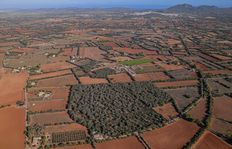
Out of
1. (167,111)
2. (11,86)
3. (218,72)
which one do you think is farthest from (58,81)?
(218,72)

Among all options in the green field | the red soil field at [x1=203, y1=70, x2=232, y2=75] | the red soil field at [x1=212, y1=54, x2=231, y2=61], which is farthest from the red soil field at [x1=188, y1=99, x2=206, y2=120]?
the red soil field at [x1=212, y1=54, x2=231, y2=61]

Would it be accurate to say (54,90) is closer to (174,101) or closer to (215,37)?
(174,101)

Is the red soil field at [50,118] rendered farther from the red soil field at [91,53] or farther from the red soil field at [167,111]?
the red soil field at [91,53]

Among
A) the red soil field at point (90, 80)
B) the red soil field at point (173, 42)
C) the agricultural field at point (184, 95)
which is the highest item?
the red soil field at point (173, 42)

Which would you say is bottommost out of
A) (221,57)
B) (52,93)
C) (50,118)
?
(50,118)

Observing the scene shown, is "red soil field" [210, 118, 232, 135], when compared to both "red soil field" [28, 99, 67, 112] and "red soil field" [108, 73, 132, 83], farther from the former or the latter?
"red soil field" [28, 99, 67, 112]

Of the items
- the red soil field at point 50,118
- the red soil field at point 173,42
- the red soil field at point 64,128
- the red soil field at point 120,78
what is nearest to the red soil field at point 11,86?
the red soil field at point 50,118

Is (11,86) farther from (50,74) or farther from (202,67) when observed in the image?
(202,67)
